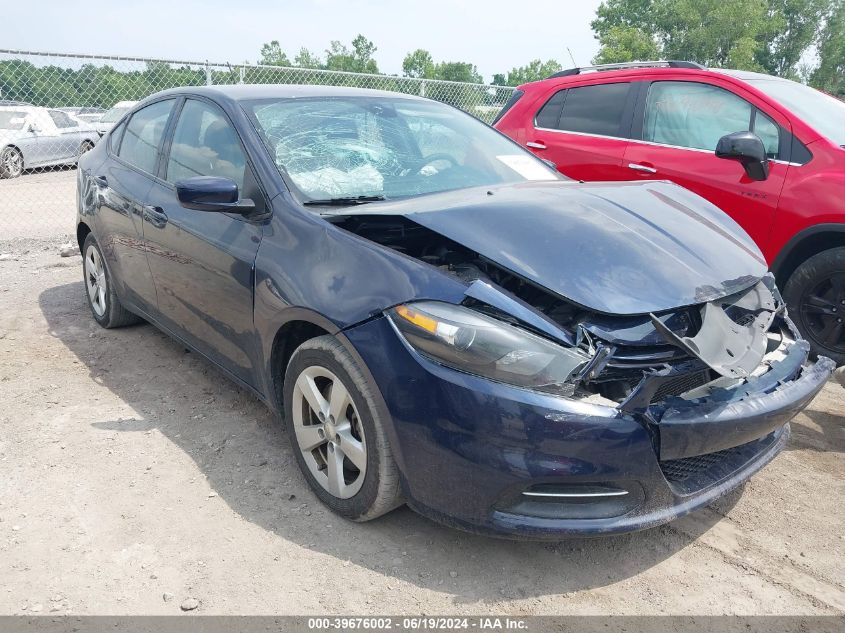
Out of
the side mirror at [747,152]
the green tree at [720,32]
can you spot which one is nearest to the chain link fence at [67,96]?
the side mirror at [747,152]

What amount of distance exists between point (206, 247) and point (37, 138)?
46.4 ft

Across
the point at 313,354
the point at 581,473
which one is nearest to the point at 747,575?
the point at 581,473

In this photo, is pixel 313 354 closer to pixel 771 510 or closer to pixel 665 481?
pixel 665 481

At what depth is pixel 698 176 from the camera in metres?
4.79

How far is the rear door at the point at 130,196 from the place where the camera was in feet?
13.2

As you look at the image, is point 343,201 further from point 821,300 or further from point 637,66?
point 637,66

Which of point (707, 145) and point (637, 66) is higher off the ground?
point (637, 66)

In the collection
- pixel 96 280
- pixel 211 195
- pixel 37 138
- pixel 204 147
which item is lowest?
pixel 37 138

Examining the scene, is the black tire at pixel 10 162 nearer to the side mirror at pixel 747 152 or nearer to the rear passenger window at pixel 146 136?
the rear passenger window at pixel 146 136

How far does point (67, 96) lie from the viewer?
9961mm

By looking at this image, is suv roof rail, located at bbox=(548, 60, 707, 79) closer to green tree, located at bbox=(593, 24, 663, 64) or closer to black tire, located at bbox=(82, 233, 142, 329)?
black tire, located at bbox=(82, 233, 142, 329)

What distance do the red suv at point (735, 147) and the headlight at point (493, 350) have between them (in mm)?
2791

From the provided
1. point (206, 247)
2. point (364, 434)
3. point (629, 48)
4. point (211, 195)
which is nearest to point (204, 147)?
point (206, 247)

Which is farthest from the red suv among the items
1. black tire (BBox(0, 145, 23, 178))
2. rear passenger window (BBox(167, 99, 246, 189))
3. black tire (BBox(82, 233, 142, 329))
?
black tire (BBox(0, 145, 23, 178))
